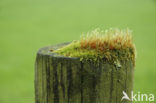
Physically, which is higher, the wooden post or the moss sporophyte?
the moss sporophyte

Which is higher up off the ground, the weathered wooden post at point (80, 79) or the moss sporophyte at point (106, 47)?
the moss sporophyte at point (106, 47)

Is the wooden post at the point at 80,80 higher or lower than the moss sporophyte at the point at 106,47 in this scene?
lower

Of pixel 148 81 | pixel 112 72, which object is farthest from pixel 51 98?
pixel 148 81

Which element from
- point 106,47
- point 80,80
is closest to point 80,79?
point 80,80

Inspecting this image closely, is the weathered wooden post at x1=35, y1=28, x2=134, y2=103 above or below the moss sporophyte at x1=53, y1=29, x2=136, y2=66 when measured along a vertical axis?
below
